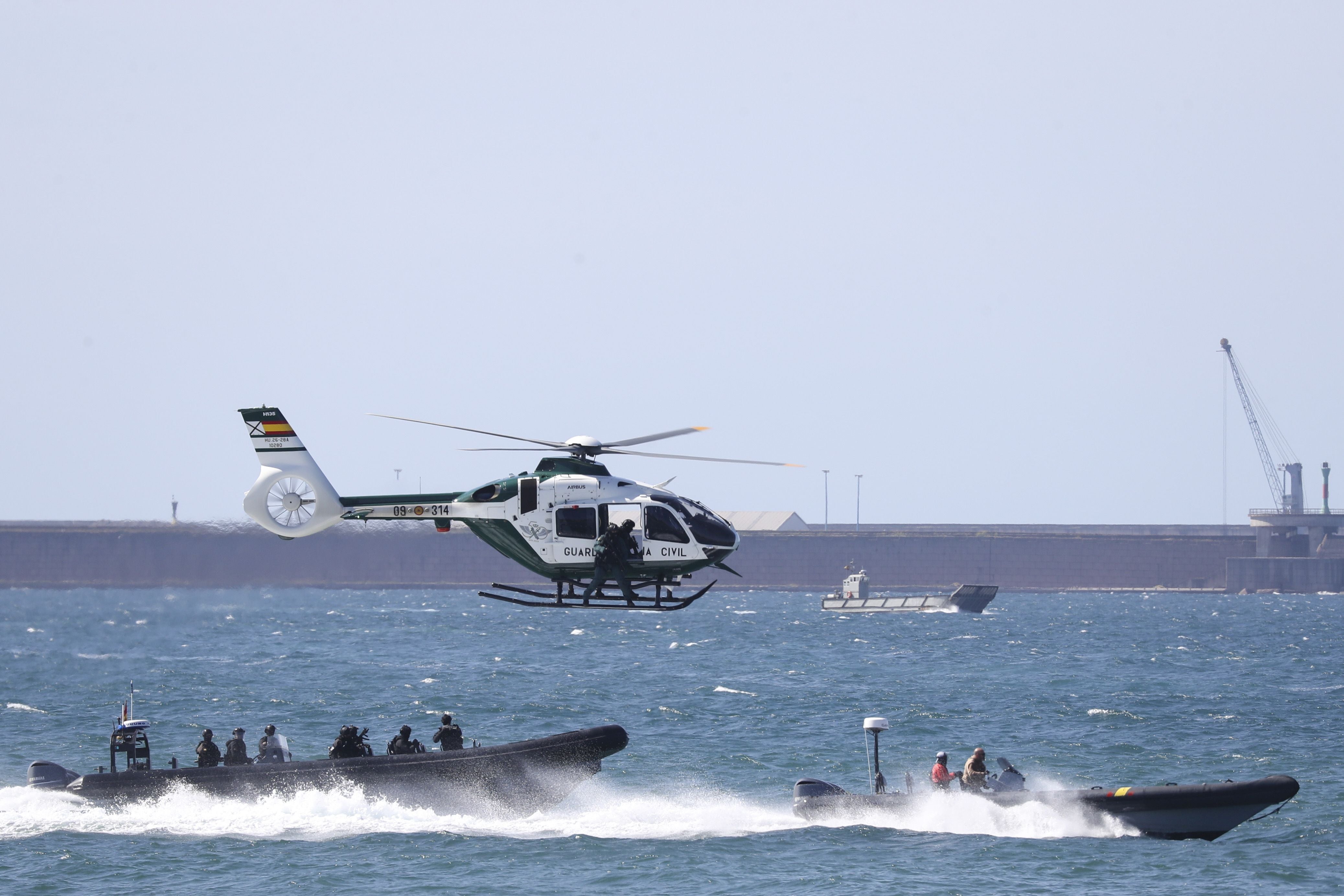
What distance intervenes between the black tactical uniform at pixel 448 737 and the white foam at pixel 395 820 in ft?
5.44

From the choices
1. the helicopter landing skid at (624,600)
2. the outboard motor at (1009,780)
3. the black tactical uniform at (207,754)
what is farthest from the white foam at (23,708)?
the outboard motor at (1009,780)

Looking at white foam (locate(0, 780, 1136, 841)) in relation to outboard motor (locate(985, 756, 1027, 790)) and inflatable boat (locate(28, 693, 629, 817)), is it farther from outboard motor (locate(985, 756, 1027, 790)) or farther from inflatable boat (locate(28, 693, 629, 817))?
outboard motor (locate(985, 756, 1027, 790))

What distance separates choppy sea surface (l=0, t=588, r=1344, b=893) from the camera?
3095cm

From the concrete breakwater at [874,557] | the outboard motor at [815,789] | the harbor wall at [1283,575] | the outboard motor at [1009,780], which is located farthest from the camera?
the harbor wall at [1283,575]

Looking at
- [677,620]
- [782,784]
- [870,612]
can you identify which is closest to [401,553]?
[677,620]

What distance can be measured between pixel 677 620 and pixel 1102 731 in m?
91.3

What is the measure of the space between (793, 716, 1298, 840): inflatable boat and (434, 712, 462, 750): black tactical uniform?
27.6 feet

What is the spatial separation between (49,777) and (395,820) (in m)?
8.23

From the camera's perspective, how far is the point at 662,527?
26.5 metres

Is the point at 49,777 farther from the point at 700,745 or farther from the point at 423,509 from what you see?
the point at 700,745

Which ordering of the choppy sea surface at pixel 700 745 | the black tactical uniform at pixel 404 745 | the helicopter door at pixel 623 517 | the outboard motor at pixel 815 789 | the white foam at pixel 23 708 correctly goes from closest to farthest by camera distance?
1. the helicopter door at pixel 623 517
2. the choppy sea surface at pixel 700 745
3. the outboard motor at pixel 815 789
4. the black tactical uniform at pixel 404 745
5. the white foam at pixel 23 708

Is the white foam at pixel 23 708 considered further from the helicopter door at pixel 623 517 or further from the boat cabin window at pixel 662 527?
the boat cabin window at pixel 662 527

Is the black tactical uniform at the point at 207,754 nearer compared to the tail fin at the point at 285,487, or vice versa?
the tail fin at the point at 285,487

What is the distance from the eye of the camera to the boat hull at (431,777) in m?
34.9
